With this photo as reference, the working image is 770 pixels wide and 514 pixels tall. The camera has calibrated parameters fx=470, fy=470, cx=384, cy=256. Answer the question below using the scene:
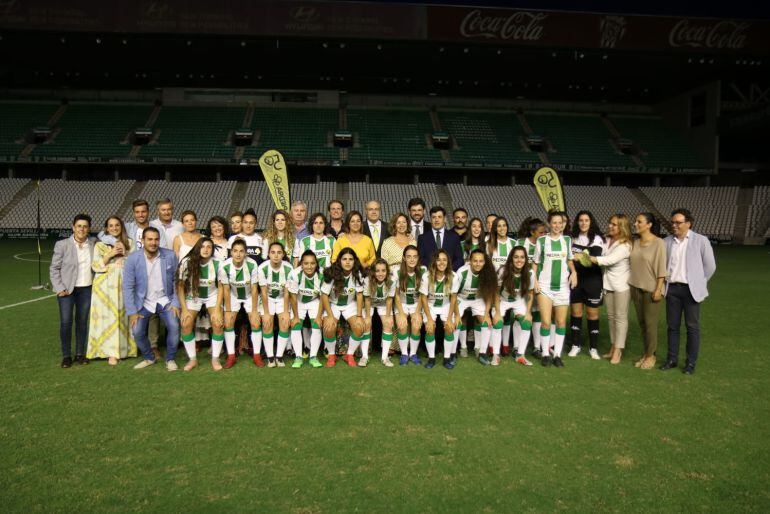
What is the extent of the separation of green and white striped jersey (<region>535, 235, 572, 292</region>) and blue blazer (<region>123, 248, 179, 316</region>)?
4444mm

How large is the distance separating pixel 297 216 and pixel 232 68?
80.2 feet

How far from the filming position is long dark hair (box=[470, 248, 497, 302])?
18.4 ft

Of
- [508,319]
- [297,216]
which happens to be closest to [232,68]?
[297,216]

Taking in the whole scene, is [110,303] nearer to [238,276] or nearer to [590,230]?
[238,276]

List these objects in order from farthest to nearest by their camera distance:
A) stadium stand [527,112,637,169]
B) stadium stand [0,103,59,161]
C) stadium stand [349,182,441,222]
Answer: stadium stand [527,112,637,169] → stadium stand [349,182,441,222] → stadium stand [0,103,59,161]

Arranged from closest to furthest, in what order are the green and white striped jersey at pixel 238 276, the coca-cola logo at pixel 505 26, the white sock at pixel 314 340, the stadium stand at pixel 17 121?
the green and white striped jersey at pixel 238 276 → the white sock at pixel 314 340 → the coca-cola logo at pixel 505 26 → the stadium stand at pixel 17 121

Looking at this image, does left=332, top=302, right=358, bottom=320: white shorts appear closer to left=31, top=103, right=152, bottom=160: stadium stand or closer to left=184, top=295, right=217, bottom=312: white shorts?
left=184, top=295, right=217, bottom=312: white shorts

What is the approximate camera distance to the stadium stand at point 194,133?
26.8 m

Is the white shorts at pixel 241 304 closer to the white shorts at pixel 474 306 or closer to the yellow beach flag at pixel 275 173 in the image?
the white shorts at pixel 474 306

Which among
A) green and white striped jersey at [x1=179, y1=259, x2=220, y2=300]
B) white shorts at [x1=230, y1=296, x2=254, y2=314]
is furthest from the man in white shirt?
white shorts at [x1=230, y1=296, x2=254, y2=314]

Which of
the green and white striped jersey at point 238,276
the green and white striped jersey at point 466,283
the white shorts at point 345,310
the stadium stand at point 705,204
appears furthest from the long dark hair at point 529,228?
the stadium stand at point 705,204

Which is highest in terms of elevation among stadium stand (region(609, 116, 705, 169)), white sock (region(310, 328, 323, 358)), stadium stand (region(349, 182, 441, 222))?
stadium stand (region(609, 116, 705, 169))

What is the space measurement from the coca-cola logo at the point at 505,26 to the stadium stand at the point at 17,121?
82.5 ft

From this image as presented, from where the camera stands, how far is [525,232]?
6.29 meters
